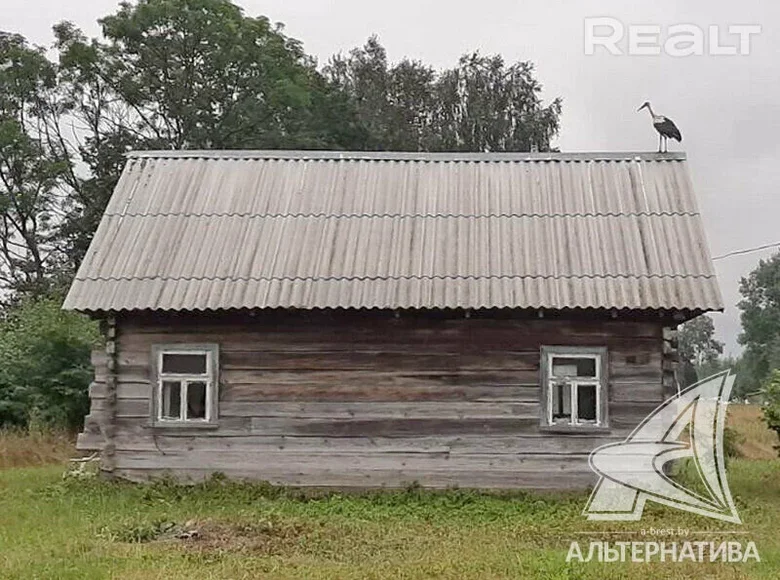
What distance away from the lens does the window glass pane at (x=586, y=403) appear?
13.3 metres

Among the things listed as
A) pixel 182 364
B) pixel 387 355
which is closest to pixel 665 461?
pixel 387 355

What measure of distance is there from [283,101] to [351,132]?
13.7 feet

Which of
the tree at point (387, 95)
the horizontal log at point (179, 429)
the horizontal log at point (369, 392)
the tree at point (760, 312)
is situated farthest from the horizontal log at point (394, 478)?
the tree at point (760, 312)

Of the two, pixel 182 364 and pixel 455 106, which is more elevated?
pixel 455 106

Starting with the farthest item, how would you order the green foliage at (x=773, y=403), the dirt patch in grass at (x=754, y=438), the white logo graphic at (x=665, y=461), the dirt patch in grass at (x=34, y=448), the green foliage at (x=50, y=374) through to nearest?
the green foliage at (x=50, y=374) < the dirt patch in grass at (x=754, y=438) < the dirt patch in grass at (x=34, y=448) < the green foliage at (x=773, y=403) < the white logo graphic at (x=665, y=461)

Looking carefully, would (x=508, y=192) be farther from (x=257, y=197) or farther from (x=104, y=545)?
(x=104, y=545)

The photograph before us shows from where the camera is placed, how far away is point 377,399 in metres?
13.3

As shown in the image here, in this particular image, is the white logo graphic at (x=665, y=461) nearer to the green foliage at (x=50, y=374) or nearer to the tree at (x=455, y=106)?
the green foliage at (x=50, y=374)

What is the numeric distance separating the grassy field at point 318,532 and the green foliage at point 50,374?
6570 millimetres

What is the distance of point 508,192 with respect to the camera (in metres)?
15.4

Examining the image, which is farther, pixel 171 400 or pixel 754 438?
pixel 754 438

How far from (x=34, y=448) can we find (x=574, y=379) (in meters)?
11.2

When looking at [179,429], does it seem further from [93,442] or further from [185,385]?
[93,442]

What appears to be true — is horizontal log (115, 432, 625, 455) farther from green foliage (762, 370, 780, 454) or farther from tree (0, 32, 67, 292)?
tree (0, 32, 67, 292)
